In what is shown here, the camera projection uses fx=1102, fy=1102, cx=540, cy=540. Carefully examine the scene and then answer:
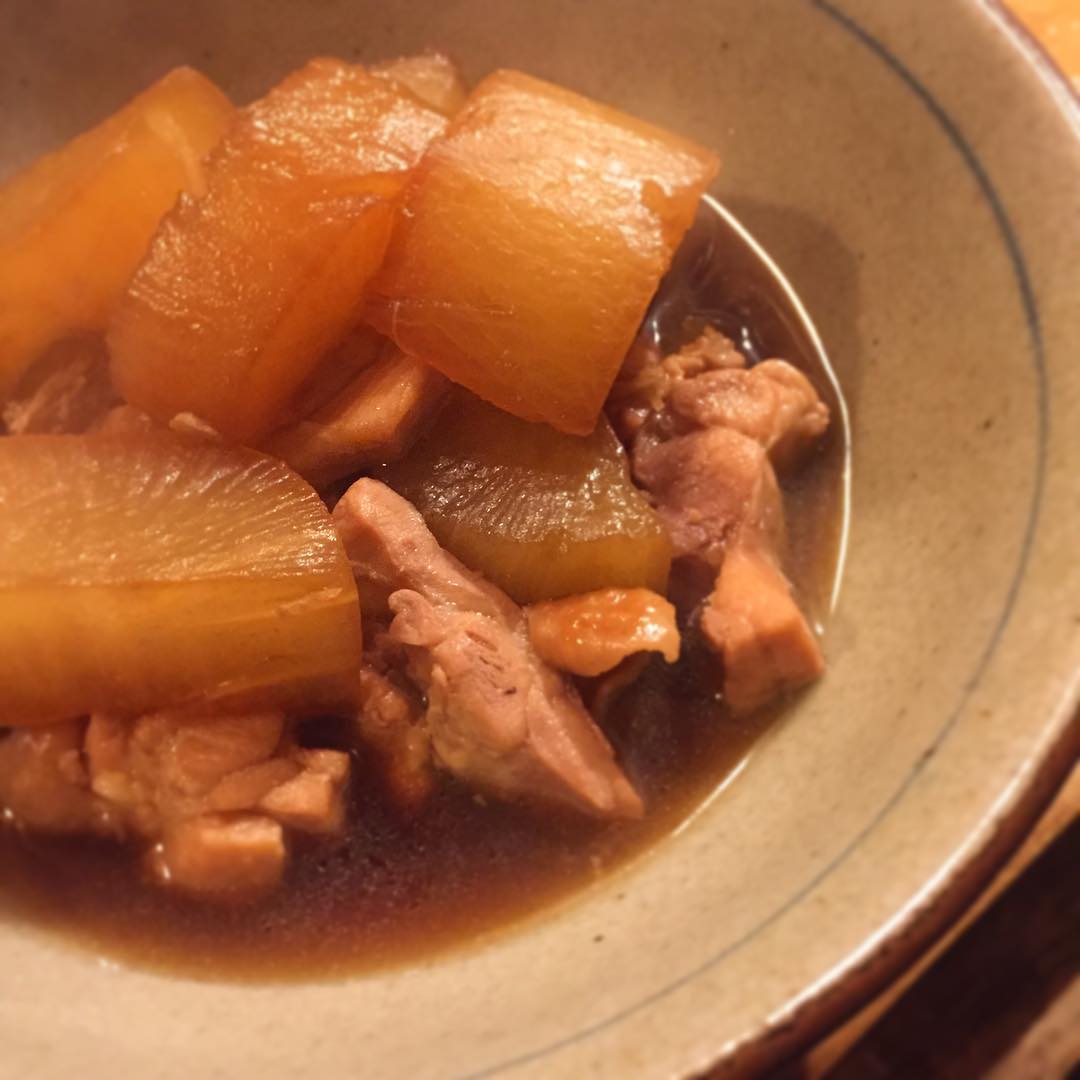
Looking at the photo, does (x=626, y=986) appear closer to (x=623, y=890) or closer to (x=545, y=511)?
(x=623, y=890)

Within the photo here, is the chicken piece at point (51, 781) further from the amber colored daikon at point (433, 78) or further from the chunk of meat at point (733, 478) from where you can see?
the amber colored daikon at point (433, 78)

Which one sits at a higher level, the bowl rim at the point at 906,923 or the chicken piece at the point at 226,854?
the bowl rim at the point at 906,923

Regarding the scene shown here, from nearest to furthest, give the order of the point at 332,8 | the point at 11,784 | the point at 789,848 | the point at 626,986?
the point at 626,986, the point at 789,848, the point at 11,784, the point at 332,8

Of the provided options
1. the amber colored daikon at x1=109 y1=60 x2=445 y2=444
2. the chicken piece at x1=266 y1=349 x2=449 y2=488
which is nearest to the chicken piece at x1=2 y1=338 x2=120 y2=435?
the amber colored daikon at x1=109 y1=60 x2=445 y2=444

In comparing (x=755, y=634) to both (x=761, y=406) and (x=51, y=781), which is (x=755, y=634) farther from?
(x=51, y=781)

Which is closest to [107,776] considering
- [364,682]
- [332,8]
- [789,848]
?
[364,682]

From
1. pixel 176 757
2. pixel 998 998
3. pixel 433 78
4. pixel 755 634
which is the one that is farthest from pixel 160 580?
pixel 998 998

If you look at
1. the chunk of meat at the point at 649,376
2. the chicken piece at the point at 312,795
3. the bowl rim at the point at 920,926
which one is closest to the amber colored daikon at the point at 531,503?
the chunk of meat at the point at 649,376
